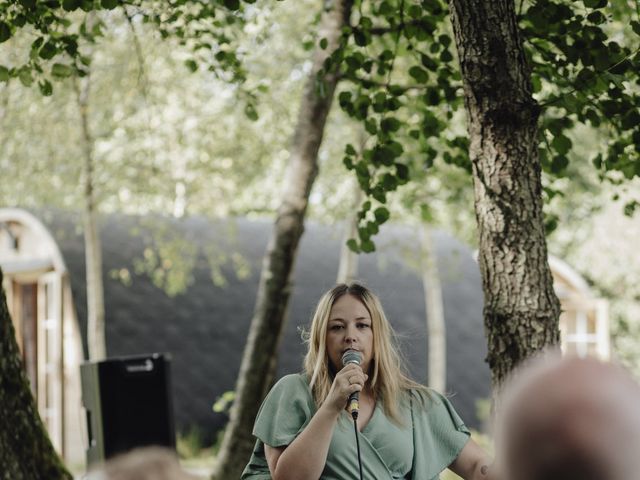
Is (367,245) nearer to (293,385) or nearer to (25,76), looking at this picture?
(293,385)

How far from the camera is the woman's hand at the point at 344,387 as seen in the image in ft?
10.3

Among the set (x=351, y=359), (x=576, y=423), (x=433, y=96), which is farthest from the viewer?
(x=433, y=96)

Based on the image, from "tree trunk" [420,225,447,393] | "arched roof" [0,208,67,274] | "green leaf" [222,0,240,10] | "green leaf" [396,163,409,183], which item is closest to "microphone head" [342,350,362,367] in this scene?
"green leaf" [396,163,409,183]

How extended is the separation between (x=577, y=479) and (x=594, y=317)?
17.7 metres

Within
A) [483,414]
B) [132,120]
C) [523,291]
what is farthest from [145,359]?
[483,414]

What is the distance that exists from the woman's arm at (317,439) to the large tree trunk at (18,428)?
209 cm

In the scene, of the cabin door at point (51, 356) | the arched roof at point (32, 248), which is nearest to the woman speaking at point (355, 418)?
the arched roof at point (32, 248)

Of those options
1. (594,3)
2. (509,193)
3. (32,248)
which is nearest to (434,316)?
(32,248)

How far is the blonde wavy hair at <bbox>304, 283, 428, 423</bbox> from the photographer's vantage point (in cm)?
357

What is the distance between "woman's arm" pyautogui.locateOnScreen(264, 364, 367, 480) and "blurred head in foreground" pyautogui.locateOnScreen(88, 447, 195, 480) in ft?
6.18

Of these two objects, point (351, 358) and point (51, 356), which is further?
point (51, 356)

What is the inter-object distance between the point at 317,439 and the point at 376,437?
324 millimetres

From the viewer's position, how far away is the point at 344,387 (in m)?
3.15

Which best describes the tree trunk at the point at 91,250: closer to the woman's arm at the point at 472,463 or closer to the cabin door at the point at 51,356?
the cabin door at the point at 51,356
